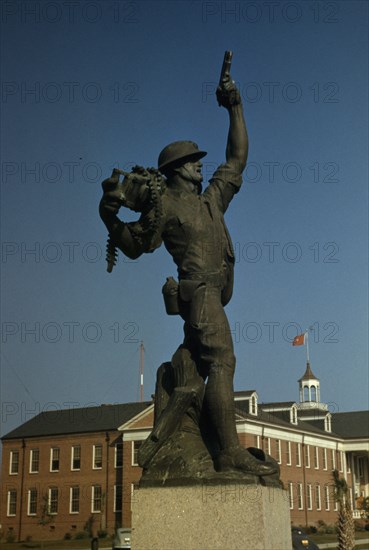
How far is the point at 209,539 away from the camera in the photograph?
544 cm

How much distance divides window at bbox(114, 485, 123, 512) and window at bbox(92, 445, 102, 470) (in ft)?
9.49

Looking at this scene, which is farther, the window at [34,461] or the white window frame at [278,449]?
the window at [34,461]

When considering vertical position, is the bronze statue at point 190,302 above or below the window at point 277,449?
below

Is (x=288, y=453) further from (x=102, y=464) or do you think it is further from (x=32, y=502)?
(x=32, y=502)

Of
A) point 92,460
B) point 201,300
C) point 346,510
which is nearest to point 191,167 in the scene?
point 201,300

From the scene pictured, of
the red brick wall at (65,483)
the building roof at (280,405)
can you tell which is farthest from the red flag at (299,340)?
the red brick wall at (65,483)

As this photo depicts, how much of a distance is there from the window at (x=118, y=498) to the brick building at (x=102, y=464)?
69mm

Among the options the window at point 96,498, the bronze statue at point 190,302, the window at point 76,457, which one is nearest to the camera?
the bronze statue at point 190,302

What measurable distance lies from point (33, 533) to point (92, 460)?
24.5 ft

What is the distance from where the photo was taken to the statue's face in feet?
21.9

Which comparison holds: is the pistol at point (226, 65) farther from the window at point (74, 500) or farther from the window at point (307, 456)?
the window at point (307, 456)

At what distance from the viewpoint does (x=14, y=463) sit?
220ft

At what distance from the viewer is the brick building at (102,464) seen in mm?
59688

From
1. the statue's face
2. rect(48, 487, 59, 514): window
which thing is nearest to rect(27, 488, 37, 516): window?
rect(48, 487, 59, 514): window
